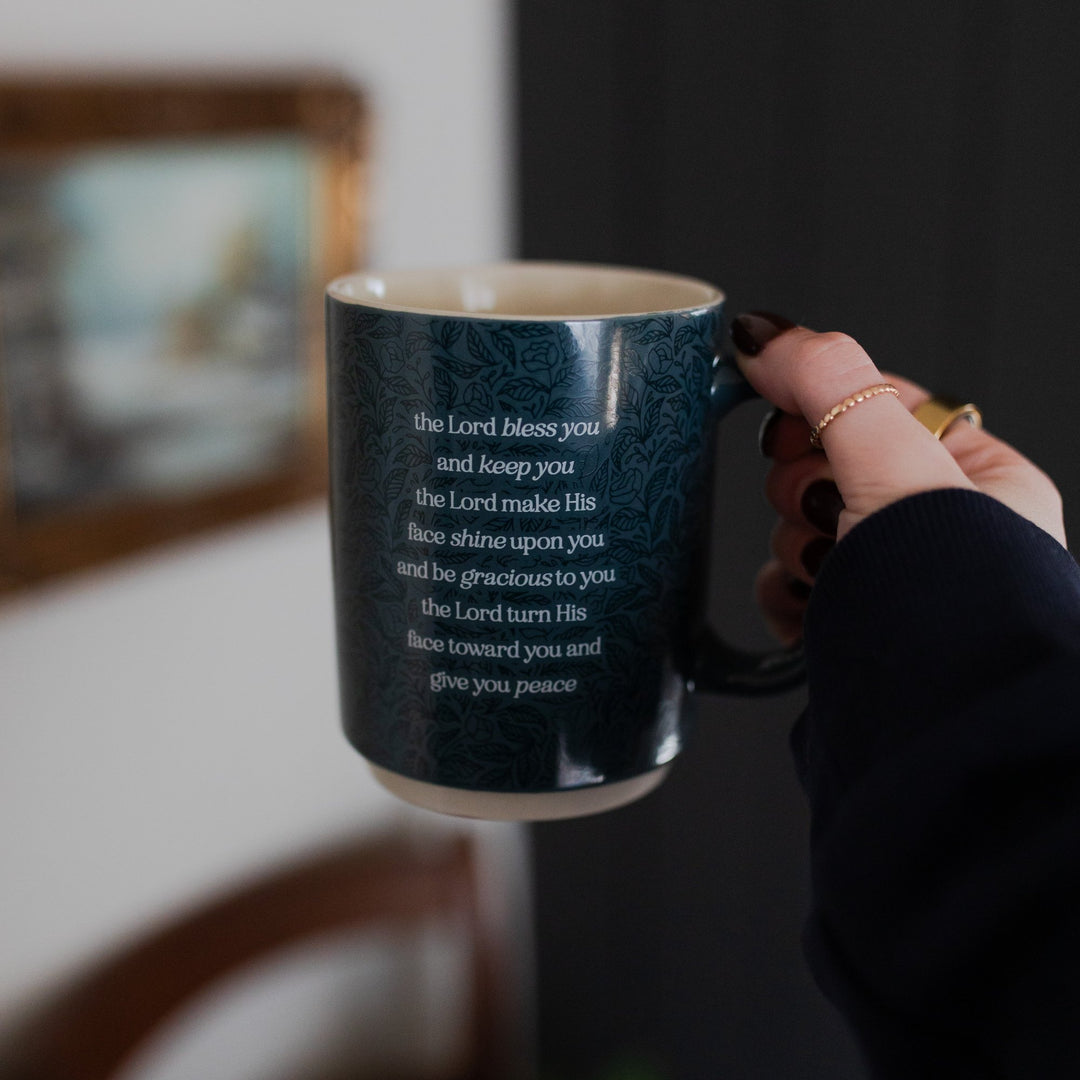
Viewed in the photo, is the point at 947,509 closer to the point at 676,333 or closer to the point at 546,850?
the point at 676,333

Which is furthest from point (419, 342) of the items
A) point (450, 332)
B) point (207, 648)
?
point (207, 648)

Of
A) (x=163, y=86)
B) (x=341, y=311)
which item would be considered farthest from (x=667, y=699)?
(x=163, y=86)

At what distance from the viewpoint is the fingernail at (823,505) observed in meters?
0.51

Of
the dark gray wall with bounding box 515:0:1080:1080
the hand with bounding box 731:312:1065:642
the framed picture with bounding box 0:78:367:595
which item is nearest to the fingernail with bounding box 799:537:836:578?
the hand with bounding box 731:312:1065:642

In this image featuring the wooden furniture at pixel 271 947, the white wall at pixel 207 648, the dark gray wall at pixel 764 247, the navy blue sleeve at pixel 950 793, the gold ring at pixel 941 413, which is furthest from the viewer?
the wooden furniture at pixel 271 947

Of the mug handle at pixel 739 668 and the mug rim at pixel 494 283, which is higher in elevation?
the mug rim at pixel 494 283

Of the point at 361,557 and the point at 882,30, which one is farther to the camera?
the point at 882,30

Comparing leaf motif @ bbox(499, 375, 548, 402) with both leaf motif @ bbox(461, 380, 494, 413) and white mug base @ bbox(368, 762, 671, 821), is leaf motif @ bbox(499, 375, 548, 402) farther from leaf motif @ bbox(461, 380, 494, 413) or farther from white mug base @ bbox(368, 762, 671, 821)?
white mug base @ bbox(368, 762, 671, 821)

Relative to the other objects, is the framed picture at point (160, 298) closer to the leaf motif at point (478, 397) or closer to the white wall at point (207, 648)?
the white wall at point (207, 648)

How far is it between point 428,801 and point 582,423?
0.60 ft

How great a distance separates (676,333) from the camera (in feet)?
1.43

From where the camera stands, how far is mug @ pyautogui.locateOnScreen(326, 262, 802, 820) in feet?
1.37

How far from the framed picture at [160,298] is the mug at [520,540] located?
2.12 ft

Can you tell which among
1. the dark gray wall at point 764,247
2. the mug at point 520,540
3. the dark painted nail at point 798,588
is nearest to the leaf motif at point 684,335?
the mug at point 520,540
